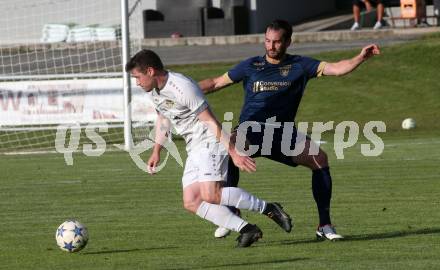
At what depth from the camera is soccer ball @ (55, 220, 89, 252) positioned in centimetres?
1004

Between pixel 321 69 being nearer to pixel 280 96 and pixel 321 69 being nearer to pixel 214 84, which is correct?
pixel 280 96

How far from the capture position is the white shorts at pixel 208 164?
9.93 metres

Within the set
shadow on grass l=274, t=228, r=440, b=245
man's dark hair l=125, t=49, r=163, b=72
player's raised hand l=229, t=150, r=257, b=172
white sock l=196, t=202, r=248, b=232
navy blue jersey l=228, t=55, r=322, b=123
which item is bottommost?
shadow on grass l=274, t=228, r=440, b=245

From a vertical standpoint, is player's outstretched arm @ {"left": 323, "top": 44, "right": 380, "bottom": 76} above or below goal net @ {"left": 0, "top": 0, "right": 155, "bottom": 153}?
above

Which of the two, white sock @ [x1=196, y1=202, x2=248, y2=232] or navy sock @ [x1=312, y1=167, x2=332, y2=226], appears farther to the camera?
navy sock @ [x1=312, y1=167, x2=332, y2=226]

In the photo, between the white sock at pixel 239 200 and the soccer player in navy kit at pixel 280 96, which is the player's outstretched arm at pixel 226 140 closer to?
the white sock at pixel 239 200

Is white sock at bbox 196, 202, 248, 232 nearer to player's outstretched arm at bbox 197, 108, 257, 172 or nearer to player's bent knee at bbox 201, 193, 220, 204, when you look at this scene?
player's bent knee at bbox 201, 193, 220, 204

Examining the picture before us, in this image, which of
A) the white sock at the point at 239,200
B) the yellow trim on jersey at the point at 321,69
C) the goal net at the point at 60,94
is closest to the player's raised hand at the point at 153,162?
the white sock at the point at 239,200

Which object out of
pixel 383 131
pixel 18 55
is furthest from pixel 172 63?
pixel 383 131

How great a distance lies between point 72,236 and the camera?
33.0 feet

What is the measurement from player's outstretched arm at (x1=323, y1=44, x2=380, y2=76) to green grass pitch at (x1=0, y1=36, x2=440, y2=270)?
1464 millimetres

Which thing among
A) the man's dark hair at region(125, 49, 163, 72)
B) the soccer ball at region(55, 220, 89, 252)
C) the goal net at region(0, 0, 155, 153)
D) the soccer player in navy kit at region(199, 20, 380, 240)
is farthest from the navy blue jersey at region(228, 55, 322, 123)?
the goal net at region(0, 0, 155, 153)

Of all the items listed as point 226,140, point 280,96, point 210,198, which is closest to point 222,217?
point 210,198

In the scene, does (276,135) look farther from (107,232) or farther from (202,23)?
(202,23)
